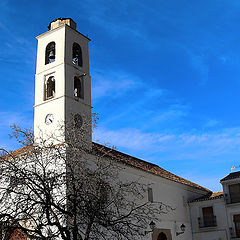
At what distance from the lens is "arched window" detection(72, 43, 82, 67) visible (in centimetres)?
1964

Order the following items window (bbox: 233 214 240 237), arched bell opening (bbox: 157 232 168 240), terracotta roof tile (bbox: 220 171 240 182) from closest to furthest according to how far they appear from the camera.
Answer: arched bell opening (bbox: 157 232 168 240) < window (bbox: 233 214 240 237) < terracotta roof tile (bbox: 220 171 240 182)

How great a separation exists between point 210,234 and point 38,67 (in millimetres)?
16105

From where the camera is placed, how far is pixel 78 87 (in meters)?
19.1

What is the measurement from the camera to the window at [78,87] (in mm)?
18875

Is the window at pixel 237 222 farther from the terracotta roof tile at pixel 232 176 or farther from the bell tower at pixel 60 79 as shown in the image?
the bell tower at pixel 60 79

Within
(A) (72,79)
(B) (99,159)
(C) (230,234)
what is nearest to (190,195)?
(C) (230,234)

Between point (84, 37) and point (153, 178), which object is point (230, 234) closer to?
point (153, 178)

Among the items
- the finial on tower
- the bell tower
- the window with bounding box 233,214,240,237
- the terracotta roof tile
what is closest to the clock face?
the bell tower

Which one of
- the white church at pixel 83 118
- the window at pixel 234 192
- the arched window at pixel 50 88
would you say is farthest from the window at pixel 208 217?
the arched window at pixel 50 88

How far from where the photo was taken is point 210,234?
24594mm

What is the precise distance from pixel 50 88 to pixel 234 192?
1450 cm

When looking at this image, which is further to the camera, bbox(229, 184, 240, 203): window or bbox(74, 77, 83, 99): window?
bbox(229, 184, 240, 203): window

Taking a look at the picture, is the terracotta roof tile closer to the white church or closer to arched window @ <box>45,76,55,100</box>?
the white church

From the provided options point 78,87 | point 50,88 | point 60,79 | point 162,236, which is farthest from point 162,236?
point 60,79
